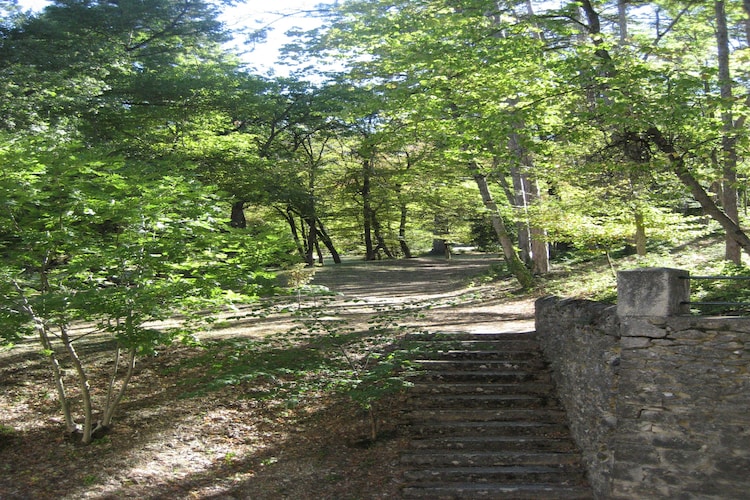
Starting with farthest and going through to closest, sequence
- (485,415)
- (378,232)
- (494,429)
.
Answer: (378,232)
(485,415)
(494,429)

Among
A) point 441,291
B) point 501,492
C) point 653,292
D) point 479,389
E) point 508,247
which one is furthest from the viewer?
point 441,291

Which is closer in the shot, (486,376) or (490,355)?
(486,376)

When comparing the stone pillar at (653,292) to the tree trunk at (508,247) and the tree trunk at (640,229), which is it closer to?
the tree trunk at (640,229)

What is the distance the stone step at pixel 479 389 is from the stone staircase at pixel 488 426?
0.5 inches

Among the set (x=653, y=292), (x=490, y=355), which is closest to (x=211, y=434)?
(x=490, y=355)

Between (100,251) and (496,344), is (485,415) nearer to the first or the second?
(496,344)

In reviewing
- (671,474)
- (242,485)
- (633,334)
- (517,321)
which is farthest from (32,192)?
(517,321)

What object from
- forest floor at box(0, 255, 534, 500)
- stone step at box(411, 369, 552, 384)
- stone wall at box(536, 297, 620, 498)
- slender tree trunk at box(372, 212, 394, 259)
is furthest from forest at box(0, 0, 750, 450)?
slender tree trunk at box(372, 212, 394, 259)

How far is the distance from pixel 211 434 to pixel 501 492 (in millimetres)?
3704

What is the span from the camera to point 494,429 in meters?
7.56

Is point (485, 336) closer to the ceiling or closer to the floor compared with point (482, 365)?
closer to the ceiling

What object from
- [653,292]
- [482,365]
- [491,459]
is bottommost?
[491,459]

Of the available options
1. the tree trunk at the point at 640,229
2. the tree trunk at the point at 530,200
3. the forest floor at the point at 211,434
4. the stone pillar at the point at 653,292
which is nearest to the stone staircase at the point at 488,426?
the forest floor at the point at 211,434

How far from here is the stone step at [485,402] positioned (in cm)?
802
